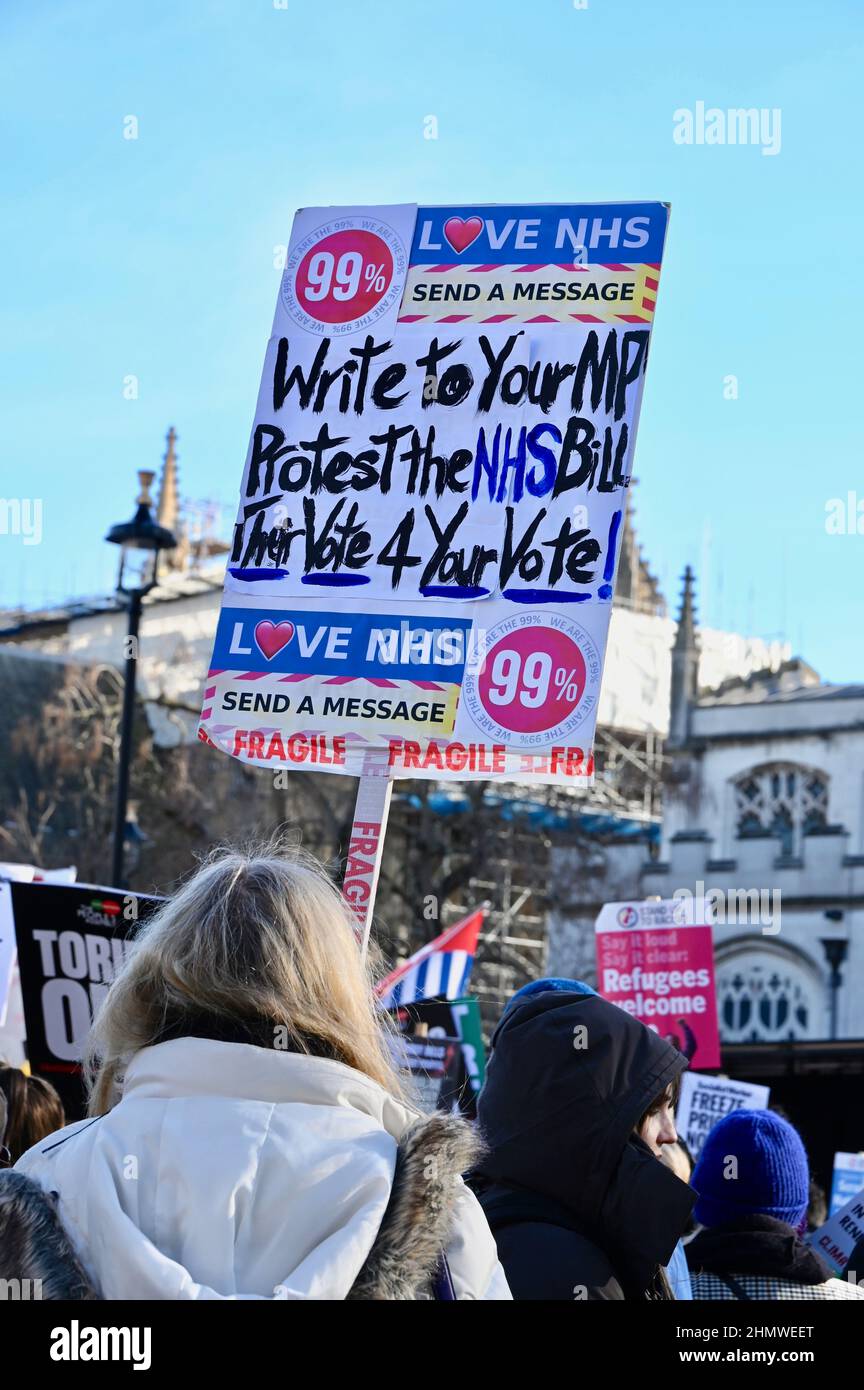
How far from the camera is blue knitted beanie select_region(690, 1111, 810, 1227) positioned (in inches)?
161

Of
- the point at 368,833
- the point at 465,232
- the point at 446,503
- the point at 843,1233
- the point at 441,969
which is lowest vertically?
the point at 843,1233

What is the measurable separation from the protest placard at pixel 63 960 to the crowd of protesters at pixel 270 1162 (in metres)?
4.04

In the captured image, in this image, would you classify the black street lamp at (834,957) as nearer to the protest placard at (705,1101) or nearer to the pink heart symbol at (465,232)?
the protest placard at (705,1101)

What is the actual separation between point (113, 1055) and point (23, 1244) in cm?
36

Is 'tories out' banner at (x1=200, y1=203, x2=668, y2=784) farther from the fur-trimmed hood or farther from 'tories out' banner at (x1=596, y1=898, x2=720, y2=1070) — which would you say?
'tories out' banner at (x1=596, y1=898, x2=720, y2=1070)

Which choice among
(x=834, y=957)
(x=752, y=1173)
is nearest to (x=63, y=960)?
(x=752, y=1173)

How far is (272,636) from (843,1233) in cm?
221

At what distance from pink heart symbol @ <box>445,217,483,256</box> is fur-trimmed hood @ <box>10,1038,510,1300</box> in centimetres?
317

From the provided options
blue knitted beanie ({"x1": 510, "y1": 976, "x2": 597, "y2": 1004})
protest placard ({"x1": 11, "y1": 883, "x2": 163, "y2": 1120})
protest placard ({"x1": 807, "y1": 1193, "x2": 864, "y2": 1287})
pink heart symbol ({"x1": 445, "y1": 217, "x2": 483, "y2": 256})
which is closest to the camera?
blue knitted beanie ({"x1": 510, "y1": 976, "x2": 597, "y2": 1004})

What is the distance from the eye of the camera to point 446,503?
16.5ft

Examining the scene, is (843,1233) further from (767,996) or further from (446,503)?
(767,996)

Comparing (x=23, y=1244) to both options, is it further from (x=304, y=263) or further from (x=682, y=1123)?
(x=682, y=1123)
